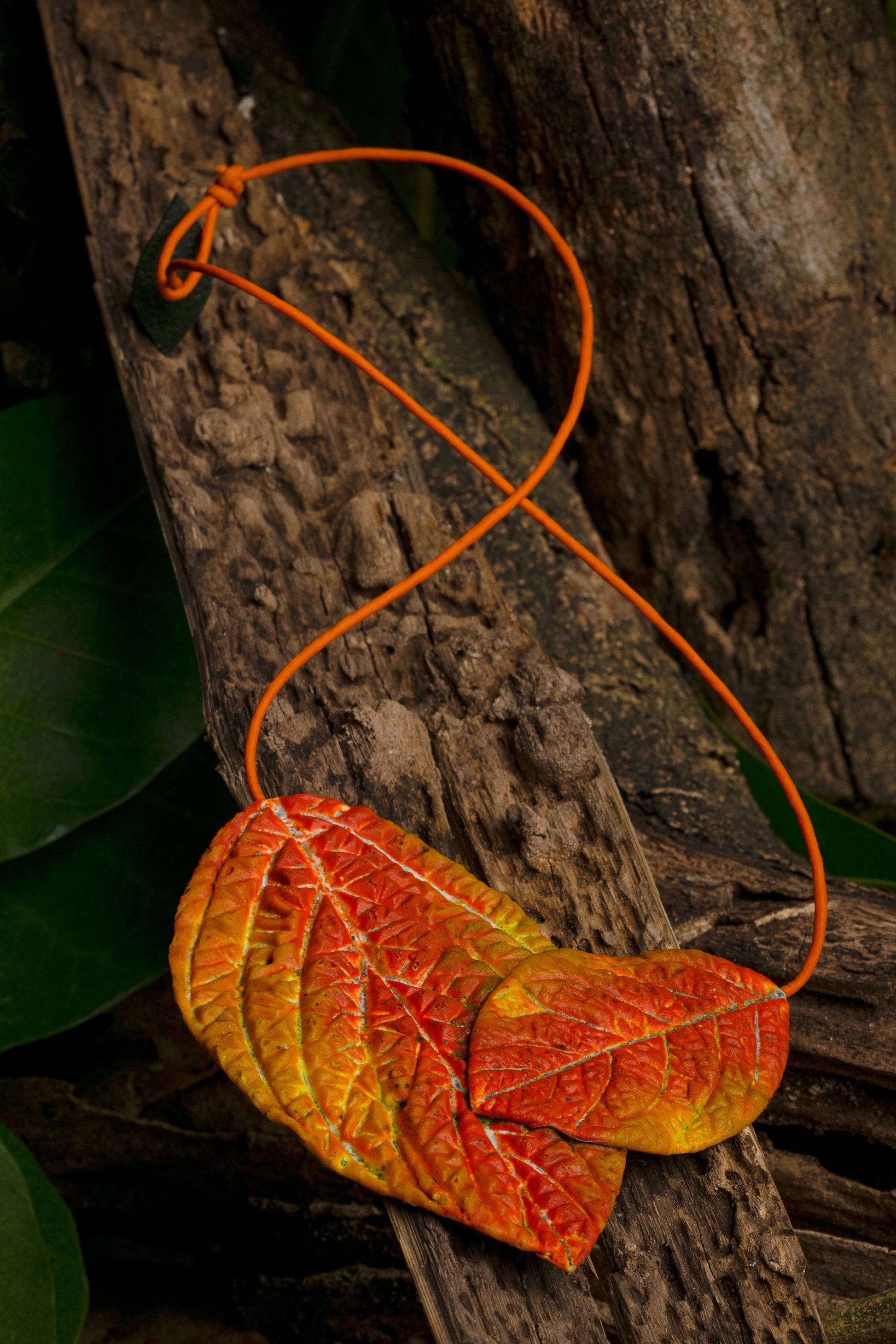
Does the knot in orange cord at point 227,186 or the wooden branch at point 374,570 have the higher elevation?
the knot in orange cord at point 227,186

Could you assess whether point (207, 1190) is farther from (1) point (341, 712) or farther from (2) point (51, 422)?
(2) point (51, 422)

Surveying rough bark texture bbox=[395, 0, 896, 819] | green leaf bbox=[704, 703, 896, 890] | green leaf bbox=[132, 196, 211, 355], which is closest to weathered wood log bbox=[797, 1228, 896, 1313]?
green leaf bbox=[704, 703, 896, 890]

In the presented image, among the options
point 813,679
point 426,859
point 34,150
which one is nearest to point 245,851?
point 426,859

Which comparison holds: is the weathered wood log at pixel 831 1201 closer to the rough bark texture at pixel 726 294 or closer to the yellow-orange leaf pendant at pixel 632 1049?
the yellow-orange leaf pendant at pixel 632 1049

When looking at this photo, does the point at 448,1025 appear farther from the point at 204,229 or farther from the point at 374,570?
the point at 204,229

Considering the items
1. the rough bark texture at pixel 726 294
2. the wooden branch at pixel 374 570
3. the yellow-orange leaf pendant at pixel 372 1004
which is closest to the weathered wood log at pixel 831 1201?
the wooden branch at pixel 374 570

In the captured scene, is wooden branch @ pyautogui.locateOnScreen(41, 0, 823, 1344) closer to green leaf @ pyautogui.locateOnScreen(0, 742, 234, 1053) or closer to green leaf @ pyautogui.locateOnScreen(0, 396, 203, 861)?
green leaf @ pyautogui.locateOnScreen(0, 396, 203, 861)
